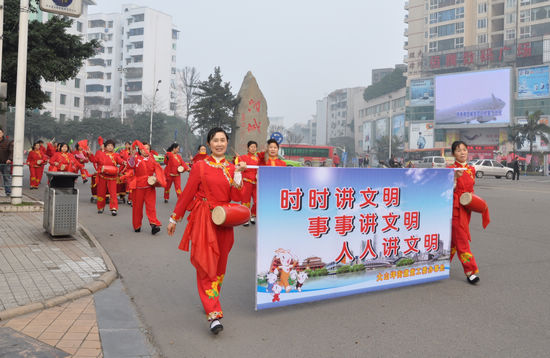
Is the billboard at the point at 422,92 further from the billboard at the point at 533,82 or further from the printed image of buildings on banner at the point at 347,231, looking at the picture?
the printed image of buildings on banner at the point at 347,231

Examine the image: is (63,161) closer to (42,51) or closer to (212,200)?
(42,51)

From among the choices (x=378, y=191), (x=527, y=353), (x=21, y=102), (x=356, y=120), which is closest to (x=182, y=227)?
(x=21, y=102)

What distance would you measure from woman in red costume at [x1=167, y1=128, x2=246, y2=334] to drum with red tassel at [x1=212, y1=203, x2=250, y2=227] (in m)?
0.13

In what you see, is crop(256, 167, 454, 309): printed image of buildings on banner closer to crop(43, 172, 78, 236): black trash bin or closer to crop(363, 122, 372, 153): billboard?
crop(43, 172, 78, 236): black trash bin

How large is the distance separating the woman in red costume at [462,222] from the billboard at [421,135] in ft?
223

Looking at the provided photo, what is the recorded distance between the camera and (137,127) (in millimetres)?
63250

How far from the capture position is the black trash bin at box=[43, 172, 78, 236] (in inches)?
303

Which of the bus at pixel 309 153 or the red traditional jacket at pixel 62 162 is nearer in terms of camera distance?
the red traditional jacket at pixel 62 162

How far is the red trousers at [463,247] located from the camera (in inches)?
236

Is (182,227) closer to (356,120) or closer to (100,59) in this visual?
(100,59)

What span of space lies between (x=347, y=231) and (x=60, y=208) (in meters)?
4.74

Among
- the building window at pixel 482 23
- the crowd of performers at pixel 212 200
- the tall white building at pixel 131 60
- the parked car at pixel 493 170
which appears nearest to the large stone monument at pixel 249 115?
the crowd of performers at pixel 212 200

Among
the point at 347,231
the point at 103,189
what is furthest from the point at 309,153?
the point at 347,231

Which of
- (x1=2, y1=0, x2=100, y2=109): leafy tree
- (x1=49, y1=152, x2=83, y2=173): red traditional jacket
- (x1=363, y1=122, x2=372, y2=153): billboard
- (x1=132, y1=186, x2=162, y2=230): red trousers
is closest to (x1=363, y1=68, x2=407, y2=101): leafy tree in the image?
(x1=363, y1=122, x2=372, y2=153): billboard
